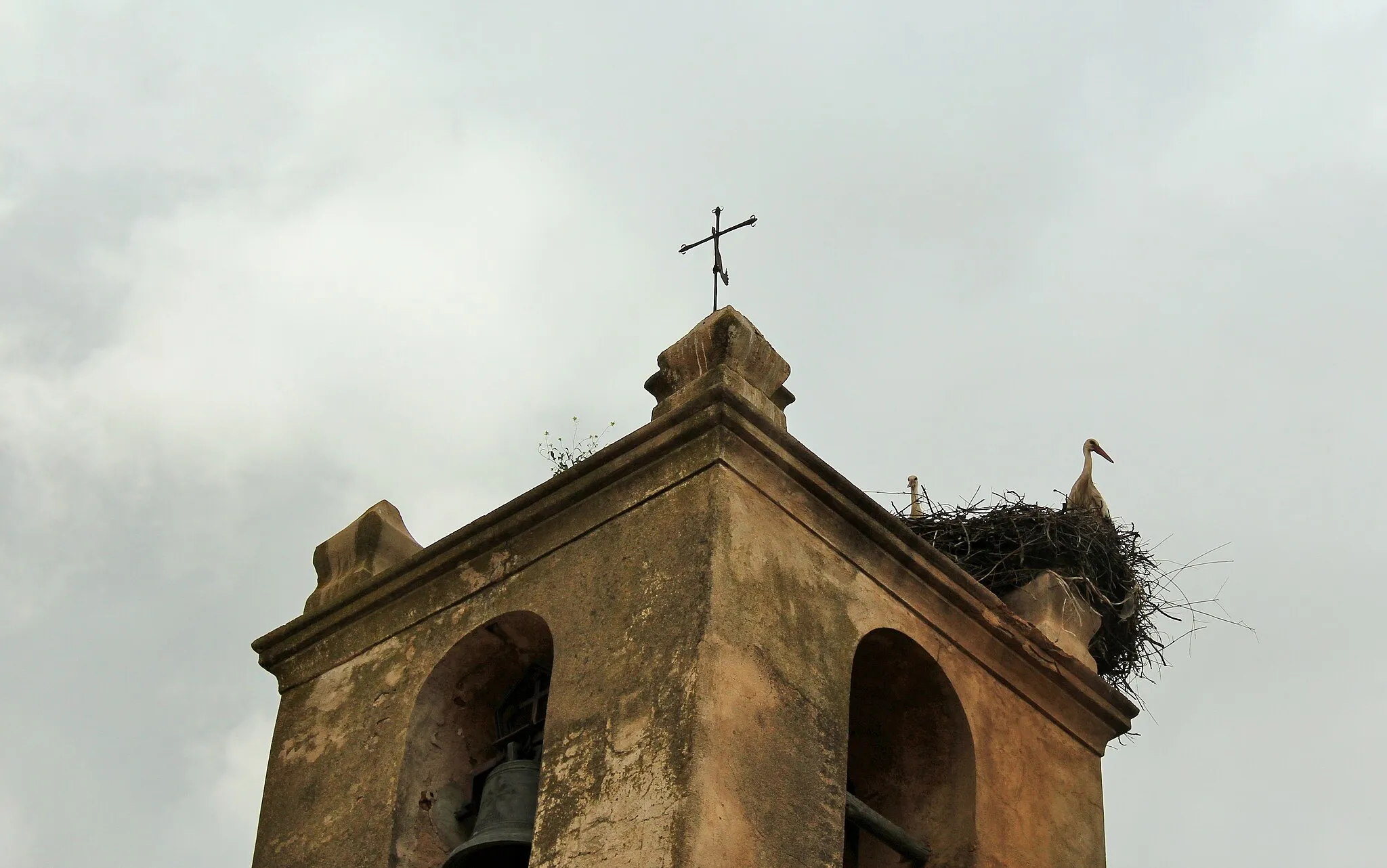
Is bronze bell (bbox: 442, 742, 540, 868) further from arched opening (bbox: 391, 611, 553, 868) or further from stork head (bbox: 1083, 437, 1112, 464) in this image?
stork head (bbox: 1083, 437, 1112, 464)

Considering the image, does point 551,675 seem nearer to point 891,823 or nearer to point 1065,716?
point 891,823

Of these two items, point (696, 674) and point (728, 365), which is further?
point (728, 365)

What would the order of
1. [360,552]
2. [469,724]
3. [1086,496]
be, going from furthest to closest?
[1086,496], [360,552], [469,724]

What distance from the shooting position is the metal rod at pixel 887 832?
9.73m

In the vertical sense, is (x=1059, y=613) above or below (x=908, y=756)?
above

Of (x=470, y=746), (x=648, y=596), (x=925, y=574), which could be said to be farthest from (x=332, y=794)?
(x=925, y=574)

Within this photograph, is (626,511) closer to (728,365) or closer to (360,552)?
(728,365)

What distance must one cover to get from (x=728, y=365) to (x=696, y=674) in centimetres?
142

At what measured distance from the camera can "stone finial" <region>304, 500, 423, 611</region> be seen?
35.5 ft

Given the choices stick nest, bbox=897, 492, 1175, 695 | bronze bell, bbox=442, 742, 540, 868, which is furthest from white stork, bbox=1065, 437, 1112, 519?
bronze bell, bbox=442, 742, 540, 868

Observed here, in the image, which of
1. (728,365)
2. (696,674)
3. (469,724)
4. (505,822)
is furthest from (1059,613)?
(505,822)

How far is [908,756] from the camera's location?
10227mm

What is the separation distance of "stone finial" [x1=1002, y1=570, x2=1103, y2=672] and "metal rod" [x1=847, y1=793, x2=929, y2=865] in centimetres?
123

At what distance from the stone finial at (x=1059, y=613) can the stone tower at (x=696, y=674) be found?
0.77 feet
